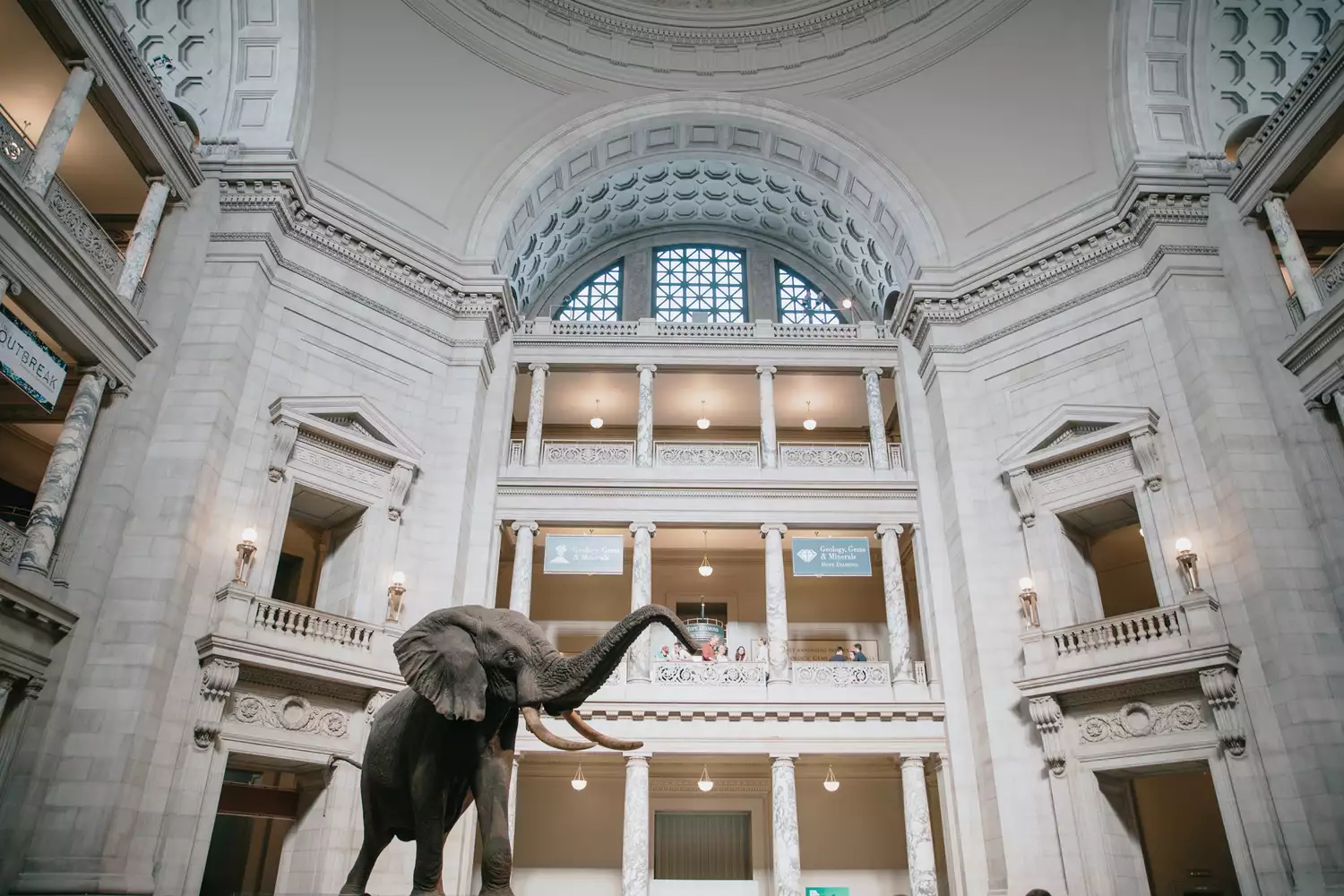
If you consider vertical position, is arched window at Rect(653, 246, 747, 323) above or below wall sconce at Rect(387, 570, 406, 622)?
above

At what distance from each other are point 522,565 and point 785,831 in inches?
283

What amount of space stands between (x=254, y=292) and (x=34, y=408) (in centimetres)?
382

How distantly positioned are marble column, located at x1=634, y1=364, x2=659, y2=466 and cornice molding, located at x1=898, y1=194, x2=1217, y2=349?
5.96 meters

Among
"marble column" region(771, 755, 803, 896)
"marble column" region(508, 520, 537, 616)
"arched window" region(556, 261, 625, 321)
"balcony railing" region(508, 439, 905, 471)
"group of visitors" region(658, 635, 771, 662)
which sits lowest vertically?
"marble column" region(771, 755, 803, 896)

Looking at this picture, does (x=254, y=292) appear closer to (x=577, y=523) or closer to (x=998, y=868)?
(x=577, y=523)

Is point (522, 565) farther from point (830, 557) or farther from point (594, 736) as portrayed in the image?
point (594, 736)

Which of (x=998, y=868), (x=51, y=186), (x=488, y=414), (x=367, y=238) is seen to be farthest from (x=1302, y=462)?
(x=51, y=186)

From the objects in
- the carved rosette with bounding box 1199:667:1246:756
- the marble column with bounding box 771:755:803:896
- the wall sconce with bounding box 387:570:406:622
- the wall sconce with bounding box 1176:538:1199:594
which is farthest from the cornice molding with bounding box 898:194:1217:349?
the wall sconce with bounding box 387:570:406:622

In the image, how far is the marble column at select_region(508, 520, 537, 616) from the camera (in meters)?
17.7

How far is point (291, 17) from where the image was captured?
17.0 m

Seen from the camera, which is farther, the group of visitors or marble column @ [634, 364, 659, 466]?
marble column @ [634, 364, 659, 466]

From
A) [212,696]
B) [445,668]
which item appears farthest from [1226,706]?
[212,696]

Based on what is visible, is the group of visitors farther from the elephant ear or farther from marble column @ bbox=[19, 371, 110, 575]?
the elephant ear

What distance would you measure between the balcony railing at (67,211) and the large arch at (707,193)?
24.4ft
